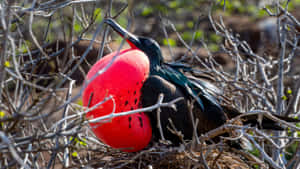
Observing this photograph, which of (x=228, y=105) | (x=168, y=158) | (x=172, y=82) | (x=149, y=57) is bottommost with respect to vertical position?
(x=168, y=158)

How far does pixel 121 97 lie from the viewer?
1951 mm

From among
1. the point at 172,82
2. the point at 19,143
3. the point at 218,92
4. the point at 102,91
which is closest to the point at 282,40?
the point at 218,92

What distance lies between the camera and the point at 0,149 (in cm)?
134

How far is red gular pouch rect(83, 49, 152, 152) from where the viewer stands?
194cm

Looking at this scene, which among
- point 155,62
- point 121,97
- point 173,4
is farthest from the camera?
point 173,4

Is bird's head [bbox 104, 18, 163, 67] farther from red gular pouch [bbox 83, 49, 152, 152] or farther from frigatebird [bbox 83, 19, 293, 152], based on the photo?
red gular pouch [bbox 83, 49, 152, 152]

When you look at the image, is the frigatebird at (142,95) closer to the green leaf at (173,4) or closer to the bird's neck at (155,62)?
the bird's neck at (155,62)

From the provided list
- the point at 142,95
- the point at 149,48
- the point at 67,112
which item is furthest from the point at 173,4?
the point at 67,112

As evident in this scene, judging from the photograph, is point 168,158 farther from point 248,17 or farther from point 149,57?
point 248,17

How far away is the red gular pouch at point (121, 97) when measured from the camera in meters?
1.94

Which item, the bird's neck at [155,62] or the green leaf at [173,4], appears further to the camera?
the green leaf at [173,4]

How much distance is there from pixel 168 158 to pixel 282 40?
46.3 inches

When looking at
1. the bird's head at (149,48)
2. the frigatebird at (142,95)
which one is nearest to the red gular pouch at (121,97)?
the frigatebird at (142,95)

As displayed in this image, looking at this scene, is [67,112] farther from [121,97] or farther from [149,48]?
[149,48]
